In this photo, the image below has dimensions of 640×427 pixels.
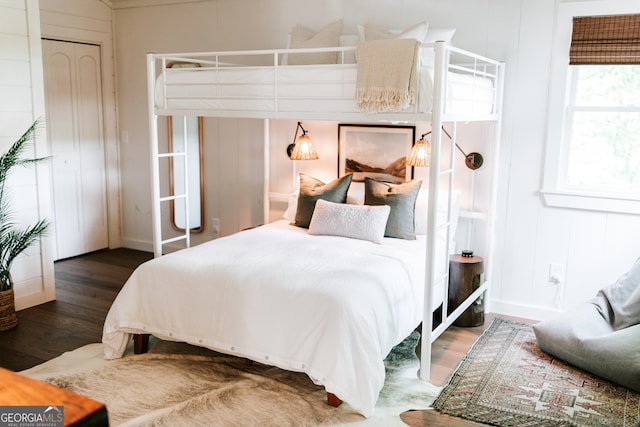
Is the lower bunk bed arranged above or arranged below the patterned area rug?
above

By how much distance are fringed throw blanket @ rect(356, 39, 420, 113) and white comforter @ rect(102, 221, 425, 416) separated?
92 cm

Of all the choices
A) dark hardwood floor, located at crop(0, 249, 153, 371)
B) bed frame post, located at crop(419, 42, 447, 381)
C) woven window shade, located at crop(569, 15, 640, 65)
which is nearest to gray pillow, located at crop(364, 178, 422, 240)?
bed frame post, located at crop(419, 42, 447, 381)

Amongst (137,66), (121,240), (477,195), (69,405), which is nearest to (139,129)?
(137,66)

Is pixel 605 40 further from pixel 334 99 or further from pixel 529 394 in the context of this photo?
pixel 529 394

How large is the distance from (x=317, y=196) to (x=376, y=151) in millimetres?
665

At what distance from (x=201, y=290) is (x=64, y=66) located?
3394mm

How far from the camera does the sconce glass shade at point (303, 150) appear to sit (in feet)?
15.6

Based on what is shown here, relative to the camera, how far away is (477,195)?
4488mm

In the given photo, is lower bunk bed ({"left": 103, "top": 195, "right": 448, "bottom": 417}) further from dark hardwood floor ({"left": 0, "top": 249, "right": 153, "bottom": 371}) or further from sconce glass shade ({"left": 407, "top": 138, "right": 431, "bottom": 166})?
sconce glass shade ({"left": 407, "top": 138, "right": 431, "bottom": 166})

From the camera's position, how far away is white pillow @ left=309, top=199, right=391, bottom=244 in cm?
402

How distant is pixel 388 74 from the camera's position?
124 inches

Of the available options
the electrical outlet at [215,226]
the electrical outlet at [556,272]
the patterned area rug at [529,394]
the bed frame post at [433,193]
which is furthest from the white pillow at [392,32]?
the electrical outlet at [215,226]

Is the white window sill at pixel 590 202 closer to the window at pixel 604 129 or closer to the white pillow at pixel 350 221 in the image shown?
the window at pixel 604 129

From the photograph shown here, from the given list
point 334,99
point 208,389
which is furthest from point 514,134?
point 208,389
